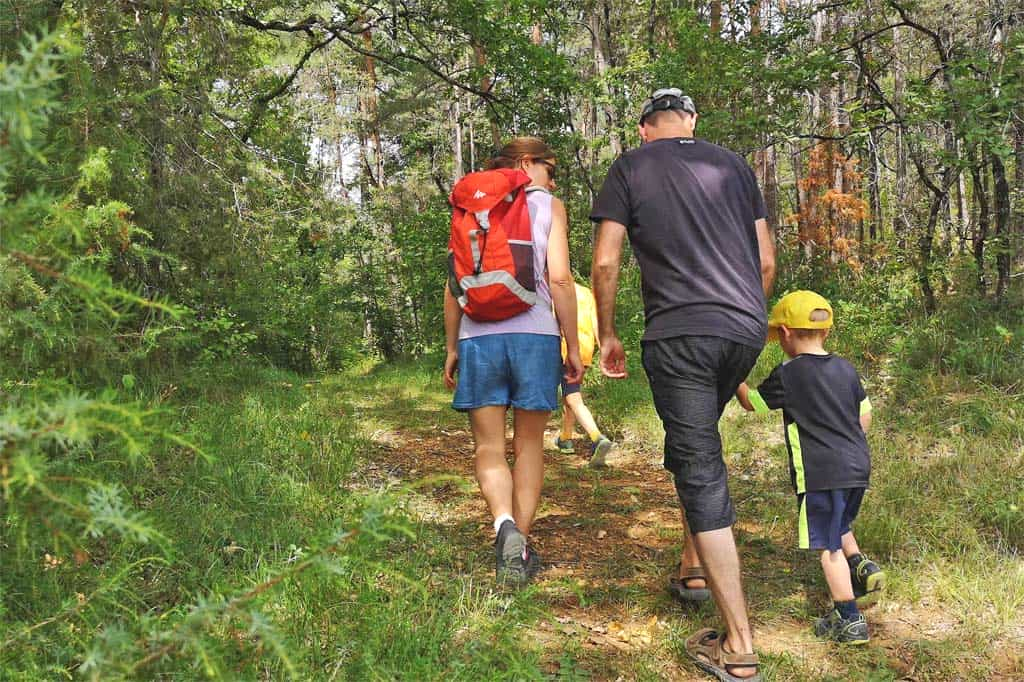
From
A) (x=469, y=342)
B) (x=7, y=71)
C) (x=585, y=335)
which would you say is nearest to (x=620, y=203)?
(x=469, y=342)

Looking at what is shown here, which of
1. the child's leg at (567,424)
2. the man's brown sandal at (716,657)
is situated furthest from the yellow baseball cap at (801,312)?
the child's leg at (567,424)

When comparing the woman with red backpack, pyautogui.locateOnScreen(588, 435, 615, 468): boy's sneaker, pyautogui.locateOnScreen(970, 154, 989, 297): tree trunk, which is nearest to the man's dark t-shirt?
the woman with red backpack

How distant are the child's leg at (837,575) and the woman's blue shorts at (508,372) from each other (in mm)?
1379

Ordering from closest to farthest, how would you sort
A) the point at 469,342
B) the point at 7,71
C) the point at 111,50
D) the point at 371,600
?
the point at 7,71, the point at 371,600, the point at 469,342, the point at 111,50

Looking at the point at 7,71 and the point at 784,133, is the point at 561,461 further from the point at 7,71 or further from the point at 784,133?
the point at 7,71

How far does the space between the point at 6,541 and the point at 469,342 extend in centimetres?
202

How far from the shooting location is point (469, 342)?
12.4ft

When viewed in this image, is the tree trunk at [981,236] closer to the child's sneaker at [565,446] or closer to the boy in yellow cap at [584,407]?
the boy in yellow cap at [584,407]

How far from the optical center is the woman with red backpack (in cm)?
362

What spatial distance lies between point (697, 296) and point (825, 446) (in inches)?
36.9

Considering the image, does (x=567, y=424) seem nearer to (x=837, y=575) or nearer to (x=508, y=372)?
(x=508, y=372)

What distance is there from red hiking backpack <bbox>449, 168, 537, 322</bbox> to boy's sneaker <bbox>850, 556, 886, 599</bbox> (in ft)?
6.29

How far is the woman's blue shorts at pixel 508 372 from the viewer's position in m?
3.72

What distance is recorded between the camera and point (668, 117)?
3373 mm
